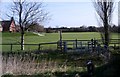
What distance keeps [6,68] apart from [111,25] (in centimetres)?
1843

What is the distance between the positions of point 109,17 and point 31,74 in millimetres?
18745

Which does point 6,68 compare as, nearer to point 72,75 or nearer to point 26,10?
point 72,75

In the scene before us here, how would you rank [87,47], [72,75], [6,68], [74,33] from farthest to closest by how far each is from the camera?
1. [74,33]
2. [87,47]
3. [6,68]
4. [72,75]

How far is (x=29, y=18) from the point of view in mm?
38844

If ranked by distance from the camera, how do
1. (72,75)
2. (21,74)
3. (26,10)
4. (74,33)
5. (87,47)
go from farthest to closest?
(74,33), (26,10), (87,47), (21,74), (72,75)

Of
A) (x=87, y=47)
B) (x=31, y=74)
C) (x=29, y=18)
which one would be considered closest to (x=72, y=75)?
(x=31, y=74)

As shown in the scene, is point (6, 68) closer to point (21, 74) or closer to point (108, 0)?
point (21, 74)

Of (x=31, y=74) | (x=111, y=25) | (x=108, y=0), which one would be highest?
(x=108, y=0)

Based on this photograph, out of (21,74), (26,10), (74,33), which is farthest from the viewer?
(74,33)

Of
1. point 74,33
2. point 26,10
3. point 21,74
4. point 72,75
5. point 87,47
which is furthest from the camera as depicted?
point 74,33

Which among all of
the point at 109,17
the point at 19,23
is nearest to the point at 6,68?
the point at 109,17

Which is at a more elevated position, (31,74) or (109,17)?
(109,17)

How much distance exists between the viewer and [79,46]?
2969 cm

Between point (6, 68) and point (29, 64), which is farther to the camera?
point (29, 64)
